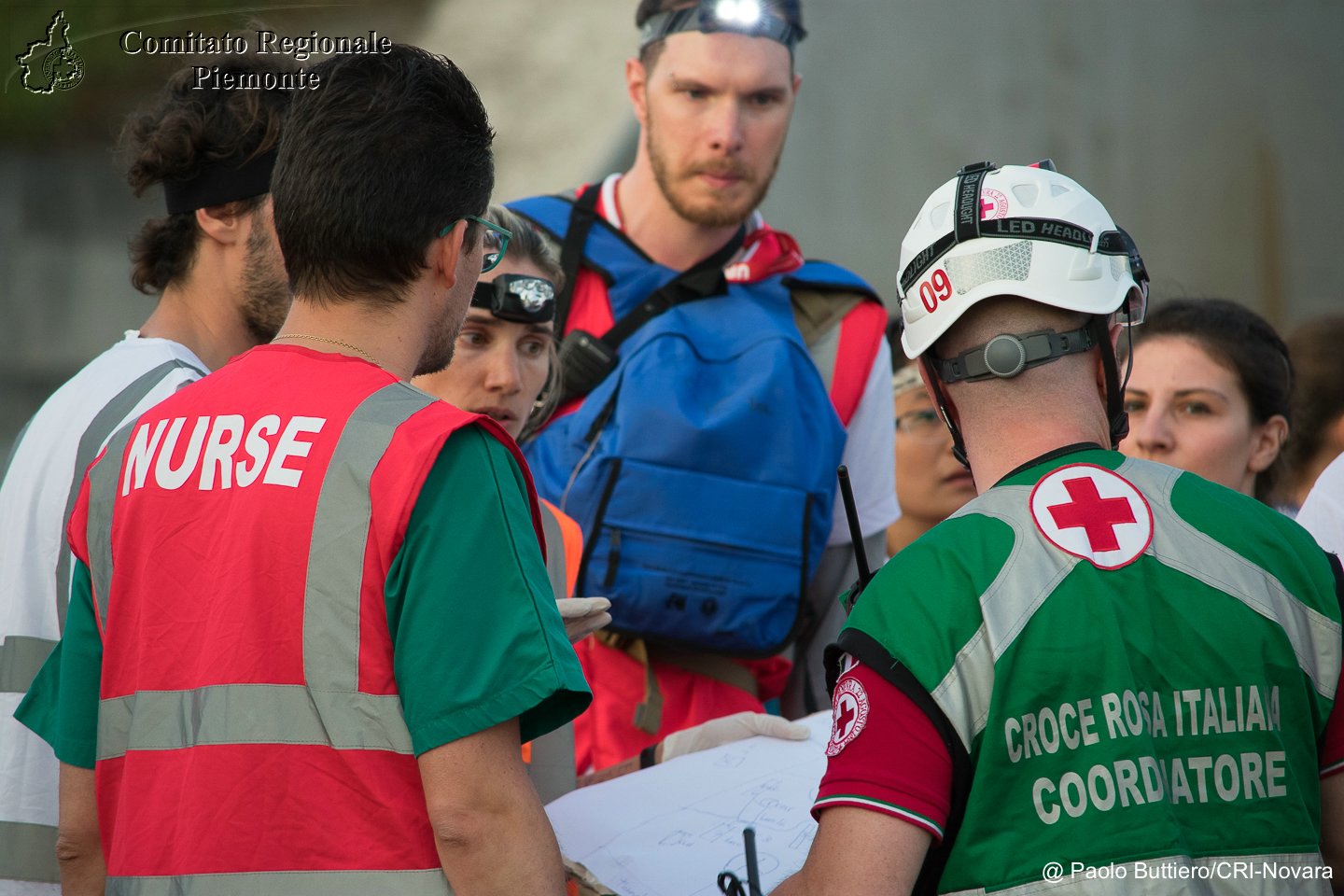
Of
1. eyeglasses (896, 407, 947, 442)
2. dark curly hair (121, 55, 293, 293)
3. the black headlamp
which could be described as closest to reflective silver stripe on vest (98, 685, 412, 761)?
dark curly hair (121, 55, 293, 293)

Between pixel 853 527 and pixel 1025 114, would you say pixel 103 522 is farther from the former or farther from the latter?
pixel 1025 114

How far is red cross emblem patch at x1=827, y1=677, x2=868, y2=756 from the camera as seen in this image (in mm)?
1869

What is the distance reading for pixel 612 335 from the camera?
4016 mm

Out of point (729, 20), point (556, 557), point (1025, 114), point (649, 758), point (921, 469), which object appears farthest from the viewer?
point (1025, 114)

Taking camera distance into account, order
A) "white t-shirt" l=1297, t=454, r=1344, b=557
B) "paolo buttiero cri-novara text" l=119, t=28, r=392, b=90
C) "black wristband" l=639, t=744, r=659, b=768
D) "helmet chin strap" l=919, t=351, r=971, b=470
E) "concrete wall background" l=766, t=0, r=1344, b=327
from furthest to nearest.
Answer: "concrete wall background" l=766, t=0, r=1344, b=327 → "white t-shirt" l=1297, t=454, r=1344, b=557 → "paolo buttiero cri-novara text" l=119, t=28, r=392, b=90 → "black wristband" l=639, t=744, r=659, b=768 → "helmet chin strap" l=919, t=351, r=971, b=470

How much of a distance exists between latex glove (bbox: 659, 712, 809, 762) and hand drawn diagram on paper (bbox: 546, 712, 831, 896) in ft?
0.14

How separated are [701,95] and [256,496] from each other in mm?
2923

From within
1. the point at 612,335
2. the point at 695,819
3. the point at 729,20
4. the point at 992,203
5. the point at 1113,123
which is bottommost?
the point at 695,819

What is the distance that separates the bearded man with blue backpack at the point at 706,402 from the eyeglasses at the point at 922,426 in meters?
0.98

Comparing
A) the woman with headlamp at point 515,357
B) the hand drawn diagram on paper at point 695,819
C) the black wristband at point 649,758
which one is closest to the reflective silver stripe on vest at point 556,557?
the woman with headlamp at point 515,357

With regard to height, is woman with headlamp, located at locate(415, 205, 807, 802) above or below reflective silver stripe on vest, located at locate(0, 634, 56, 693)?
above

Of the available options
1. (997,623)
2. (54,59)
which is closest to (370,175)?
(997,623)

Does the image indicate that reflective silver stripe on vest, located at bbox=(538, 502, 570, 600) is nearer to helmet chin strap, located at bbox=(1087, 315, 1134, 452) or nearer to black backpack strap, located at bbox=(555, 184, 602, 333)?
black backpack strap, located at bbox=(555, 184, 602, 333)

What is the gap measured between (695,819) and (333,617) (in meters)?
1.02
